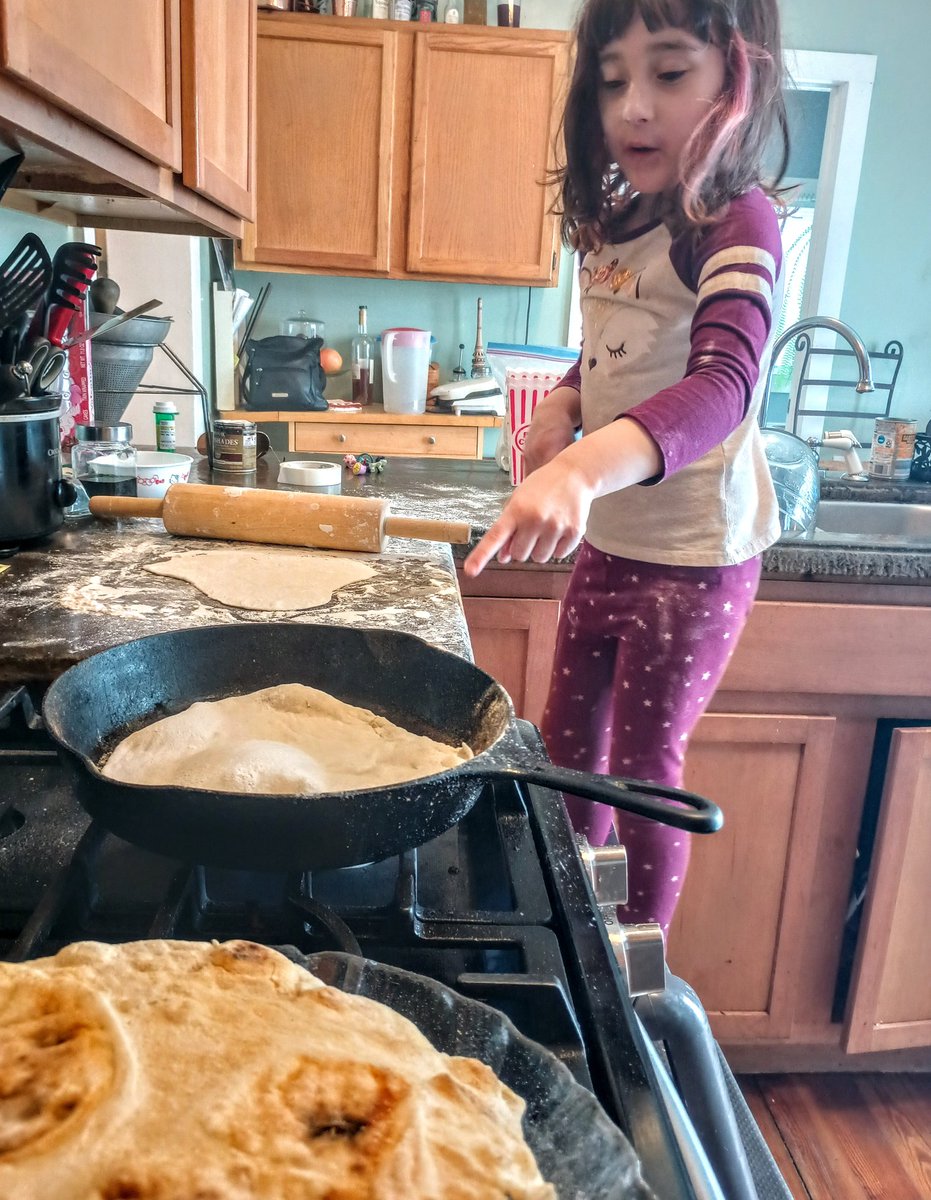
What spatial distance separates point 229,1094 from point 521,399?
1.50 meters

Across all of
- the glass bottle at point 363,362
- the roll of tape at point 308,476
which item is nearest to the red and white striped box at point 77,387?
the roll of tape at point 308,476

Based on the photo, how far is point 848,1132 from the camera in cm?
142

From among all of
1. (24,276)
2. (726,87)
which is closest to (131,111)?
(24,276)

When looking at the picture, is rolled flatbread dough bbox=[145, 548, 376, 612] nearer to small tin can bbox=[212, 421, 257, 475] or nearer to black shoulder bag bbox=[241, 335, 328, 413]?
small tin can bbox=[212, 421, 257, 475]

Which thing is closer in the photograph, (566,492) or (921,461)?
(566,492)

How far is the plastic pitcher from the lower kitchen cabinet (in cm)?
180

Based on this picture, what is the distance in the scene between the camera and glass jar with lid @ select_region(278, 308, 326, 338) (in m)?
3.17

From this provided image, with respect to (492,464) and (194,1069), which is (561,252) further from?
(194,1069)

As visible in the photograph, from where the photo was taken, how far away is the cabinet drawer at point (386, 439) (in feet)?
9.67

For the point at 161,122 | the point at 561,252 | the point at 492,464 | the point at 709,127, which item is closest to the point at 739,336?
the point at 709,127

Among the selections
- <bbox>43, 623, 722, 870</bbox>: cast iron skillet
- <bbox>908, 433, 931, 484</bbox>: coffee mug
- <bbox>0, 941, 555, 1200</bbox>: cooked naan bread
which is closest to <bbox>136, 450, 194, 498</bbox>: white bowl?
<bbox>43, 623, 722, 870</bbox>: cast iron skillet

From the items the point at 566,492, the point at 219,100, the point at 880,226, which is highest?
the point at 880,226

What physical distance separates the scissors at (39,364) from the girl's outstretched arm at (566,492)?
0.64 m

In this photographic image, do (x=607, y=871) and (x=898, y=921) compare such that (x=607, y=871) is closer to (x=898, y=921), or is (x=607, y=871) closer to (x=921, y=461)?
(x=898, y=921)
